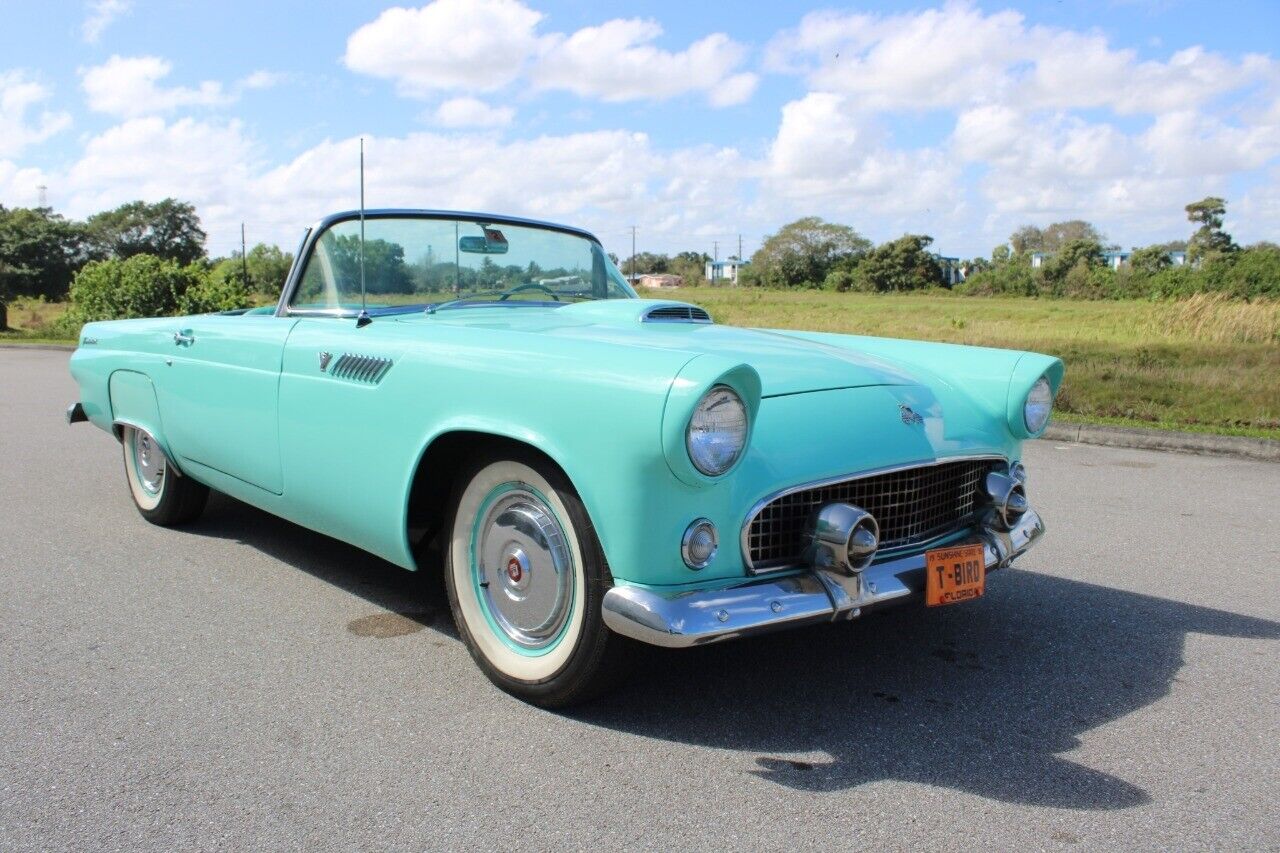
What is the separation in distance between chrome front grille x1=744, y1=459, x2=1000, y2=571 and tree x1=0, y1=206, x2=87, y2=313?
52406mm

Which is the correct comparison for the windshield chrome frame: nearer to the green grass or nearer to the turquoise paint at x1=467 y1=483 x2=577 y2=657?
the turquoise paint at x1=467 y1=483 x2=577 y2=657

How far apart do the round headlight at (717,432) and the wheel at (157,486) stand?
314 centimetres

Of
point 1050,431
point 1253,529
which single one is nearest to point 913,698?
point 1253,529

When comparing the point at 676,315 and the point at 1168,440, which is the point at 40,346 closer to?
the point at 1168,440

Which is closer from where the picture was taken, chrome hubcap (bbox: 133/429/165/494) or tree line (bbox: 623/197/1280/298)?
chrome hubcap (bbox: 133/429/165/494)

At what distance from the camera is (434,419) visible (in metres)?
2.95

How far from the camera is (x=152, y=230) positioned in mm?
63969

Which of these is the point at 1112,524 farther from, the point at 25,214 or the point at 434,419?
the point at 25,214

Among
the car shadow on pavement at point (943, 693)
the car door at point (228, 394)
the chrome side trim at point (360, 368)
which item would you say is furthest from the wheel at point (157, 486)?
the car shadow on pavement at point (943, 693)

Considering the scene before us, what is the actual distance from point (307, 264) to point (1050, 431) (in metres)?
6.78

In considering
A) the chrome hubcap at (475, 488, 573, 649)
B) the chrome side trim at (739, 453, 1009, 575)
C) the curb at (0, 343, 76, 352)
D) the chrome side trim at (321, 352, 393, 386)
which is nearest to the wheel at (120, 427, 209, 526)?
the chrome side trim at (321, 352, 393, 386)

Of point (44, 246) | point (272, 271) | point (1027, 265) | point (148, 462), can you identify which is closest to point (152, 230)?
point (44, 246)

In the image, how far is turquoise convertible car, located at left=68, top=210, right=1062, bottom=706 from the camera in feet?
8.13

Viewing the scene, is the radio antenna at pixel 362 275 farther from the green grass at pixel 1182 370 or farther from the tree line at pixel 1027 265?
the tree line at pixel 1027 265
